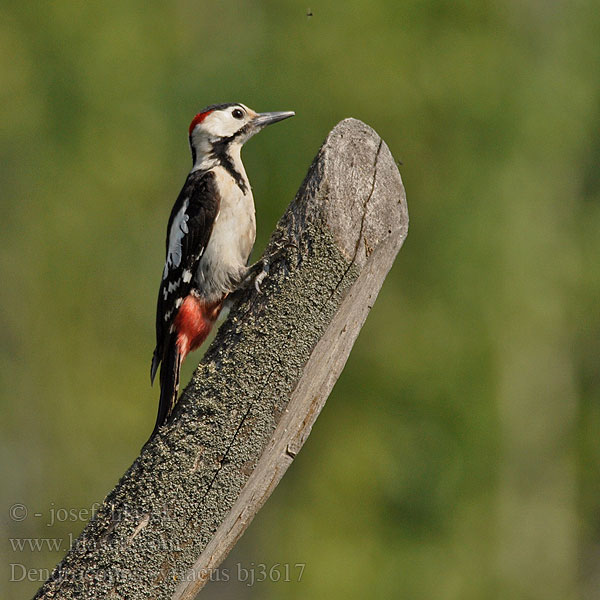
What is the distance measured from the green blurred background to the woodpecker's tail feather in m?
2.82

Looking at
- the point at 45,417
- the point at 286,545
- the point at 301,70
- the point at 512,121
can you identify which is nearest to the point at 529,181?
the point at 512,121

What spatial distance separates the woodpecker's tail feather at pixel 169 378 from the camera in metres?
2.39

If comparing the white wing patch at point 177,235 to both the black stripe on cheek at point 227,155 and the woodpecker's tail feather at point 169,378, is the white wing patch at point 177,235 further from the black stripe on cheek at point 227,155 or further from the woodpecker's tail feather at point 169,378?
the woodpecker's tail feather at point 169,378

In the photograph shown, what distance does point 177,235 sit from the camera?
2.97m

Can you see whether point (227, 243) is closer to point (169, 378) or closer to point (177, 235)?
point (177, 235)

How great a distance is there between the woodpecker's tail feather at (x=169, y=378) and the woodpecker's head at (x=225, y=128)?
0.84 m

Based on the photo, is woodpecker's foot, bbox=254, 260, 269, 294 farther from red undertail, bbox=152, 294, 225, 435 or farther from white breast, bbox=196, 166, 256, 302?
red undertail, bbox=152, 294, 225, 435

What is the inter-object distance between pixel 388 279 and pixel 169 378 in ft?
10.5

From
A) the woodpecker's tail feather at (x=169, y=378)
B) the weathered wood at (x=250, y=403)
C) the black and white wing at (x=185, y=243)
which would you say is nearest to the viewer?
the weathered wood at (x=250, y=403)

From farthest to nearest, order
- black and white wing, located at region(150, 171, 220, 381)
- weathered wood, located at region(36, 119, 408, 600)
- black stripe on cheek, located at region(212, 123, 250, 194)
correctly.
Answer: black stripe on cheek, located at region(212, 123, 250, 194)
black and white wing, located at region(150, 171, 220, 381)
weathered wood, located at region(36, 119, 408, 600)

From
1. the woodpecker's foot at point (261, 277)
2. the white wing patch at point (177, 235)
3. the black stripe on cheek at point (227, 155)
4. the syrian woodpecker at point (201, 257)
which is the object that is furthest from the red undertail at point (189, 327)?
the woodpecker's foot at point (261, 277)

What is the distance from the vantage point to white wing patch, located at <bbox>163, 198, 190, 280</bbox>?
2.95m

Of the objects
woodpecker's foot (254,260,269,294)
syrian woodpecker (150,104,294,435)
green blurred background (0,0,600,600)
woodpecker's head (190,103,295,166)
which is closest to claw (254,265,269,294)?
woodpecker's foot (254,260,269,294)

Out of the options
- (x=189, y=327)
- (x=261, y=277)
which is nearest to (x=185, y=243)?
(x=189, y=327)
